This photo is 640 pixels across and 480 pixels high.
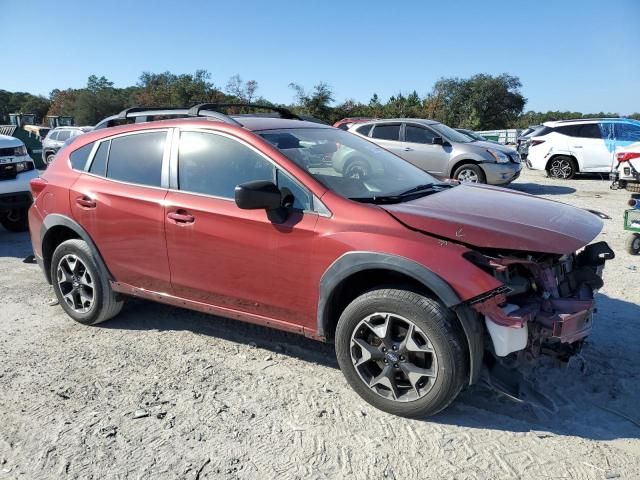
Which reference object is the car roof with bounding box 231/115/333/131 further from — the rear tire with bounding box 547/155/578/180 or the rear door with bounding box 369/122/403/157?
the rear tire with bounding box 547/155/578/180

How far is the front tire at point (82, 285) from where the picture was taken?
4.41 m

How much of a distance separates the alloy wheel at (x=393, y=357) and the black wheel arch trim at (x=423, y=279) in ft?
0.73

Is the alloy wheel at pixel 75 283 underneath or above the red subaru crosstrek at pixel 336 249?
underneath

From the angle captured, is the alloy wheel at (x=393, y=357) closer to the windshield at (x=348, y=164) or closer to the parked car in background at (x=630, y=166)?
the windshield at (x=348, y=164)

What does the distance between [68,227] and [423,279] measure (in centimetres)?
319

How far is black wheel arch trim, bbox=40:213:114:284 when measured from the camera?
436cm

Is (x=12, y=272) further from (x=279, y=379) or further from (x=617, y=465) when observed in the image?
(x=617, y=465)

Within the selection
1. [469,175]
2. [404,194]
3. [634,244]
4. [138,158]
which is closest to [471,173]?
[469,175]

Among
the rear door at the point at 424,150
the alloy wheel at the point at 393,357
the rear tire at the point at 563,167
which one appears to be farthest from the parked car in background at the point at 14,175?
the rear tire at the point at 563,167

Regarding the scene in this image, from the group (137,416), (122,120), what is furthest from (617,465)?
(122,120)

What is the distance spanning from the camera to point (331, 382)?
360cm

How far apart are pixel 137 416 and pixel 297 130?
228 cm

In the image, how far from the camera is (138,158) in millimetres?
4234

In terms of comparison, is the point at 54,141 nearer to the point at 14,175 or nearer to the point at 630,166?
Answer: the point at 14,175
